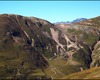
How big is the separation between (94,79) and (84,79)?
998 centimetres

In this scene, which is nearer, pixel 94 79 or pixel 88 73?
pixel 94 79

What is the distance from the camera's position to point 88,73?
589 feet

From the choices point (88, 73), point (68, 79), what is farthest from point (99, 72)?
point (68, 79)

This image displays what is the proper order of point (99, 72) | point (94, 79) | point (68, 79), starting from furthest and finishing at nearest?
point (68, 79) < point (99, 72) < point (94, 79)

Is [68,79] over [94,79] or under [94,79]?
under

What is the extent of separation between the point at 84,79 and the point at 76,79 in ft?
27.9

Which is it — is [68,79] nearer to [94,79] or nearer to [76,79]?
[76,79]

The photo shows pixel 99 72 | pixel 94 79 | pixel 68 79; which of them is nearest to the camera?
pixel 94 79

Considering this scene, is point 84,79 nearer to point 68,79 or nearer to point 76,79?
point 76,79

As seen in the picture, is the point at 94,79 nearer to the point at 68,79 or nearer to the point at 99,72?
the point at 99,72

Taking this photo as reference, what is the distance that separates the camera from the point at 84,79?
16400 cm

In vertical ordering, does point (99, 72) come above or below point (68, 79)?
above

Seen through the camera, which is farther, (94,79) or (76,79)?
(76,79)

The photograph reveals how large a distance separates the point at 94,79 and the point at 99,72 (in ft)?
49.4
